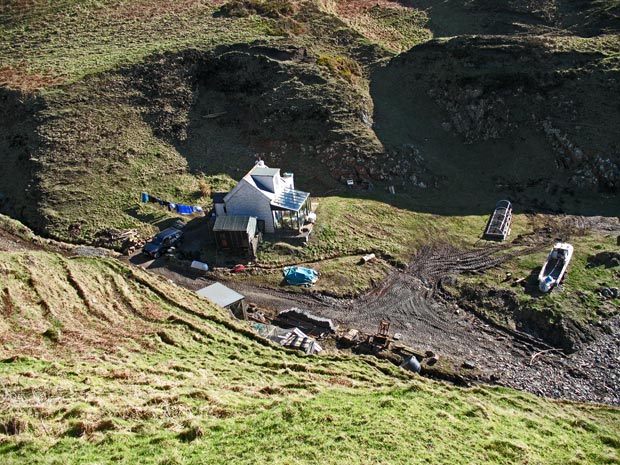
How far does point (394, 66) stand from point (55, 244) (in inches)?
1688

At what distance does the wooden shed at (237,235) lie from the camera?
35.5 meters

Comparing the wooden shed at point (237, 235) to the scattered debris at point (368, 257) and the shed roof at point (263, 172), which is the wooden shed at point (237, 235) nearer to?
the shed roof at point (263, 172)

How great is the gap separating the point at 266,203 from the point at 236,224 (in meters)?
3.01

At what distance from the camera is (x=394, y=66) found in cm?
5884

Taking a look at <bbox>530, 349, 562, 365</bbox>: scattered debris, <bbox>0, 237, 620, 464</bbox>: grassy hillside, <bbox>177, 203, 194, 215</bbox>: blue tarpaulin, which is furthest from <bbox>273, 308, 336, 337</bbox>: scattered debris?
<bbox>177, 203, 194, 215</bbox>: blue tarpaulin

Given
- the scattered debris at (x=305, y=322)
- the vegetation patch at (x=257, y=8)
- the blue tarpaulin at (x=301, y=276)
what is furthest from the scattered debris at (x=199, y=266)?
the vegetation patch at (x=257, y=8)

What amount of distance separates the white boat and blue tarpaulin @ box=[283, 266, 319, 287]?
15447 mm

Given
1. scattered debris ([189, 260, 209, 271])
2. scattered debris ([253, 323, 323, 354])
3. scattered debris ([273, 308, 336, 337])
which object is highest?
scattered debris ([189, 260, 209, 271])

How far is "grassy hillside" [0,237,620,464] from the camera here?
14461 millimetres

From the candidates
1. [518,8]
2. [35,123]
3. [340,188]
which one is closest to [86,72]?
[35,123]

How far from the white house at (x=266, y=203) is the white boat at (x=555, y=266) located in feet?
59.3

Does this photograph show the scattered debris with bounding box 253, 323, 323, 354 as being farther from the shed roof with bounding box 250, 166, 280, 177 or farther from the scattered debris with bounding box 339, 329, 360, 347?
the shed roof with bounding box 250, 166, 280, 177

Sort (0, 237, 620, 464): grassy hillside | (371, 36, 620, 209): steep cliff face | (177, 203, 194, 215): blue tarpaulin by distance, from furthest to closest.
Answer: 1. (371, 36, 620, 209): steep cliff face
2. (177, 203, 194, 215): blue tarpaulin
3. (0, 237, 620, 464): grassy hillside

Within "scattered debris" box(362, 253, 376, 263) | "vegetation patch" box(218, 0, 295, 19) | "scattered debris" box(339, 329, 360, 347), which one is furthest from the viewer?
"vegetation patch" box(218, 0, 295, 19)
